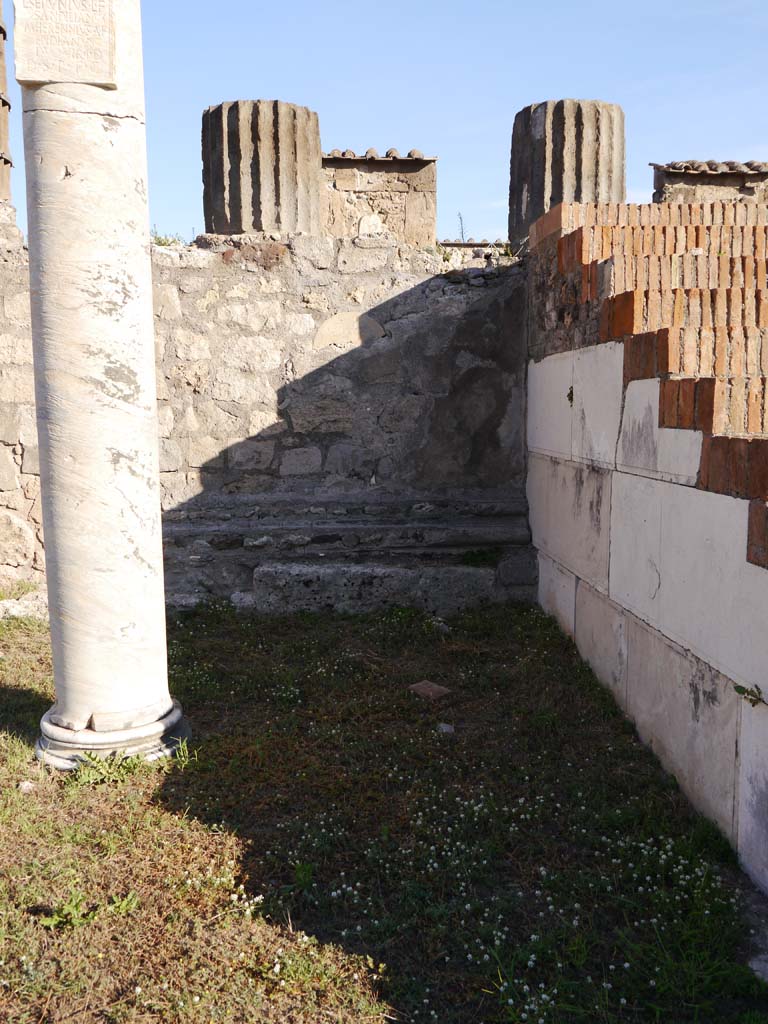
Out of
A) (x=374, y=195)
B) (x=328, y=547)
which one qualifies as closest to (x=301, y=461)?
(x=328, y=547)

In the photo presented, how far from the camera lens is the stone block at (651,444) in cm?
283

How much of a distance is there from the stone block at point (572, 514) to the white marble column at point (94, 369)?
6.70 ft

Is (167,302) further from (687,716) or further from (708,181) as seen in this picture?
(708,181)

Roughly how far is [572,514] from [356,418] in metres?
1.65

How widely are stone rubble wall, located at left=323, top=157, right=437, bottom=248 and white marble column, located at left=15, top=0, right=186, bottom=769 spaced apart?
24.8 ft

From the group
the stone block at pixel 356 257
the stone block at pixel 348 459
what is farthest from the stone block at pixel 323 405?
the stone block at pixel 356 257

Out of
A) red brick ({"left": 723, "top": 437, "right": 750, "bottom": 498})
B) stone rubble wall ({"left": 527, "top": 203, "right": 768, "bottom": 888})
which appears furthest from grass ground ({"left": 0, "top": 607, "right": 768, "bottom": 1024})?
red brick ({"left": 723, "top": 437, "right": 750, "bottom": 498})

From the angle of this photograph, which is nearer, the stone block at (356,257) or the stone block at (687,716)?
the stone block at (687,716)

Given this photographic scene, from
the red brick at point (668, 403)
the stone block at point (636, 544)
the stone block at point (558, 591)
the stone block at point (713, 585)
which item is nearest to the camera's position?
the stone block at point (713, 585)

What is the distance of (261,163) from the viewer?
5.27 metres

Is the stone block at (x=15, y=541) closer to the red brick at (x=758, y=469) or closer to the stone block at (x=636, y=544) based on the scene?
the stone block at (x=636, y=544)

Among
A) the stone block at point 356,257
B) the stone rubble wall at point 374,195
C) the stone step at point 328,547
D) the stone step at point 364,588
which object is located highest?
the stone rubble wall at point 374,195

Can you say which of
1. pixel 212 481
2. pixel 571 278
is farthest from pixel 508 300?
pixel 212 481

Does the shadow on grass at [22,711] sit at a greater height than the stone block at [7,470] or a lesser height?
lesser
